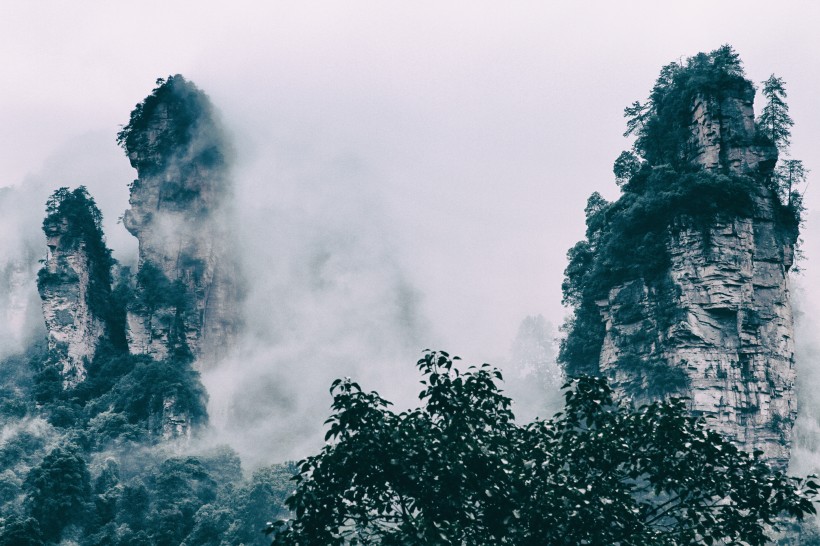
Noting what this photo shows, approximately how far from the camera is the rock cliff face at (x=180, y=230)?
78375 mm

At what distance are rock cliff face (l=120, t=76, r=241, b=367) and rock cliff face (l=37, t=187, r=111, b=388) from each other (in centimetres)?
408

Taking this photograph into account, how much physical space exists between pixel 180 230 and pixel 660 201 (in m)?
53.3

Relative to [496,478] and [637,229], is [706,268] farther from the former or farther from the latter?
[496,478]

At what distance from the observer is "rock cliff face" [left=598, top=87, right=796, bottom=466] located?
44531 millimetres

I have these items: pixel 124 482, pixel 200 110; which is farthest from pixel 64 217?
pixel 124 482

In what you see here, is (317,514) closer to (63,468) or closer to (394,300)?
(63,468)

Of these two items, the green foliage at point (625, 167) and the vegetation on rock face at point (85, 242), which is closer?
the green foliage at point (625, 167)

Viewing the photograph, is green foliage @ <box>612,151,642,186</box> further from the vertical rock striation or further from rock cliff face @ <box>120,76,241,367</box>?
rock cliff face @ <box>120,76,241,367</box>

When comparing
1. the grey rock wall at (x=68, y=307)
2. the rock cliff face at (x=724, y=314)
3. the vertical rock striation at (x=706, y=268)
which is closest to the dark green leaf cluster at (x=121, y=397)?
the grey rock wall at (x=68, y=307)

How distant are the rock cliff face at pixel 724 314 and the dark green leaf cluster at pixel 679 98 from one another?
0.64 m

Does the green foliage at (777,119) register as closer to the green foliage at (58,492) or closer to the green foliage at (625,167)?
the green foliage at (625,167)

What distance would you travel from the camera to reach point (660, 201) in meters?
49.1

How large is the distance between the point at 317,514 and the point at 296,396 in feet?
249

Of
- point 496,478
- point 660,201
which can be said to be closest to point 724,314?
point 660,201
